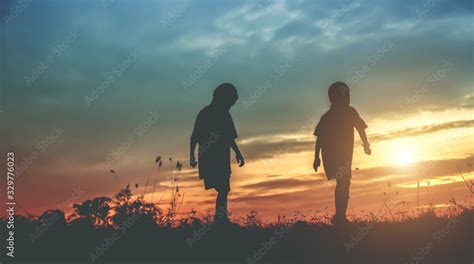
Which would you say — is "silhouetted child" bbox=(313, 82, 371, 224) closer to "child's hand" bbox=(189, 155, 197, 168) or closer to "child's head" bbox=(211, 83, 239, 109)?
"child's head" bbox=(211, 83, 239, 109)

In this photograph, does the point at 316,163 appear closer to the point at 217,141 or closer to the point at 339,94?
the point at 339,94

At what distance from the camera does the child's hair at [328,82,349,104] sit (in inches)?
518

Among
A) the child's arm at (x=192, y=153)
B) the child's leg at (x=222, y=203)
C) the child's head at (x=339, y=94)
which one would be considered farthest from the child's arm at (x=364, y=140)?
the child's arm at (x=192, y=153)

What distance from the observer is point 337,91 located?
13188mm

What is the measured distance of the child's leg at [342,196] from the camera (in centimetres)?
1301

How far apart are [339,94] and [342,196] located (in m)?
2.36

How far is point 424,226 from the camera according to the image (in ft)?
40.4

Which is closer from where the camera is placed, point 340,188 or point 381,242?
point 381,242

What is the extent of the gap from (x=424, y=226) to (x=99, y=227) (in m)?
6.89

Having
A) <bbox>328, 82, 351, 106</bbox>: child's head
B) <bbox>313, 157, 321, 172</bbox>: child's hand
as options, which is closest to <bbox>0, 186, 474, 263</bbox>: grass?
<bbox>313, 157, 321, 172</bbox>: child's hand

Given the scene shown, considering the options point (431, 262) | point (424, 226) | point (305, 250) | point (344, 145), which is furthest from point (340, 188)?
point (431, 262)

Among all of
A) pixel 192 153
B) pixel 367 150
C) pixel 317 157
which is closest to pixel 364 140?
pixel 367 150

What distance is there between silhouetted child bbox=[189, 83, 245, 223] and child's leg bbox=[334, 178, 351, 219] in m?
2.40

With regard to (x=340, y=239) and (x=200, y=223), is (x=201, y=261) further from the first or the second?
(x=340, y=239)
